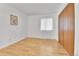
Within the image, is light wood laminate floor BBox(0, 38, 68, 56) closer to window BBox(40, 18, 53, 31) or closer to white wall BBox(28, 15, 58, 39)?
white wall BBox(28, 15, 58, 39)

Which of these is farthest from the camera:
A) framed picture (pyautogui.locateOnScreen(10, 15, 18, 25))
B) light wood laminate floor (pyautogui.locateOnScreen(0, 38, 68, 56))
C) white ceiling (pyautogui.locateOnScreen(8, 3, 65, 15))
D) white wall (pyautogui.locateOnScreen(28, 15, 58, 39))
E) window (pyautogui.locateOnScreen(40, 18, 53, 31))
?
window (pyautogui.locateOnScreen(40, 18, 53, 31))

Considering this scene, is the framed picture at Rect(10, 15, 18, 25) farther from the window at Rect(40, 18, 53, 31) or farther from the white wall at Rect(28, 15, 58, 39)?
the window at Rect(40, 18, 53, 31)

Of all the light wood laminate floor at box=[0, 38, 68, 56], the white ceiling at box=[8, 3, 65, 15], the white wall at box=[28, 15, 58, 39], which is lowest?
the light wood laminate floor at box=[0, 38, 68, 56]

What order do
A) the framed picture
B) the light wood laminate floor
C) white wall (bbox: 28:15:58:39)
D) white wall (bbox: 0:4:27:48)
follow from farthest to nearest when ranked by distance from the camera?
white wall (bbox: 28:15:58:39) → the framed picture → white wall (bbox: 0:4:27:48) → the light wood laminate floor

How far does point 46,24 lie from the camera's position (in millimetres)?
6398

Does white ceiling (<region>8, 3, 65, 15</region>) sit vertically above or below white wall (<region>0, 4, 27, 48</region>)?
above

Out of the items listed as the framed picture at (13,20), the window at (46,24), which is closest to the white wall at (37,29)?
the window at (46,24)

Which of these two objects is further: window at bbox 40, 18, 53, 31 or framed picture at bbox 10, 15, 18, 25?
A: window at bbox 40, 18, 53, 31

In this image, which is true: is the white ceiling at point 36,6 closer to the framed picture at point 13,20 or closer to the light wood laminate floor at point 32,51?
the framed picture at point 13,20

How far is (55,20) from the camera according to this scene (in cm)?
612

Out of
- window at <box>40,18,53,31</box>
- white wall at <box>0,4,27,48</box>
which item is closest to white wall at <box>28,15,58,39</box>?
window at <box>40,18,53,31</box>

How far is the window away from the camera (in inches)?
246

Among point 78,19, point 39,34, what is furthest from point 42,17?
point 78,19

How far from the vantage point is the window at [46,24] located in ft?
20.5
